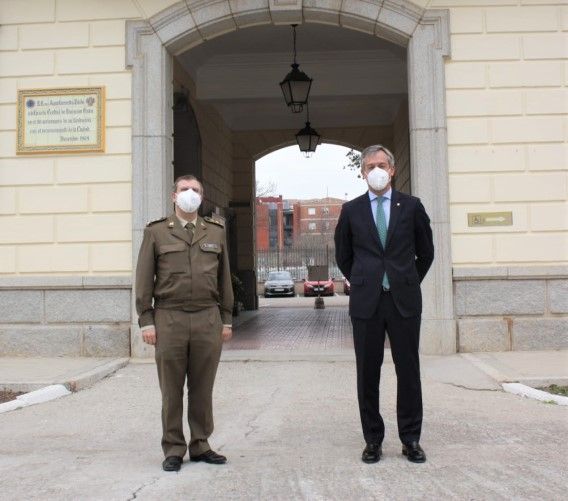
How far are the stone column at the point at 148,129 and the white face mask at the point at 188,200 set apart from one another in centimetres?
455

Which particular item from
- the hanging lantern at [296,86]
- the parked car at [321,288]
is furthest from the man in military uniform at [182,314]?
the parked car at [321,288]

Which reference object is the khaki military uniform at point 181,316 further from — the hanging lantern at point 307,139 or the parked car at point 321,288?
the parked car at point 321,288

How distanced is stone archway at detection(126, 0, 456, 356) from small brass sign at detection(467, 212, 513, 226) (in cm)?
35

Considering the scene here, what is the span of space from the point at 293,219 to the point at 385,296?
274 ft

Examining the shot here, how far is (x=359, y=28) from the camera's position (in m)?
9.09

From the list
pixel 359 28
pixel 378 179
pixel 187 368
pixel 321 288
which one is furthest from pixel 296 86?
pixel 321 288

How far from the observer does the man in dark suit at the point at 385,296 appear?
4.14 meters

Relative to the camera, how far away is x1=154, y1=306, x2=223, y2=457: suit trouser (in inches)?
159

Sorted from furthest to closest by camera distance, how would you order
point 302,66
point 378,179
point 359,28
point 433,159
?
point 302,66 < point 359,28 < point 433,159 < point 378,179

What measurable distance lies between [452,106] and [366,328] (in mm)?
5322

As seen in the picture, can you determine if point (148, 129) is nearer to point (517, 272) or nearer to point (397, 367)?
point (517, 272)

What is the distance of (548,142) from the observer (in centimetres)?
852

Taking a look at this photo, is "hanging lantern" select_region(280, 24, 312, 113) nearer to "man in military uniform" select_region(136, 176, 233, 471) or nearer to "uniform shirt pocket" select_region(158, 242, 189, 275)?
"man in military uniform" select_region(136, 176, 233, 471)

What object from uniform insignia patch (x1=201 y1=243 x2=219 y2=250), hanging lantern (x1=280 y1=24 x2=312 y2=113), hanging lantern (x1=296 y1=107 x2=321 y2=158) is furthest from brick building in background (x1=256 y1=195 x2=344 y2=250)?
uniform insignia patch (x1=201 y1=243 x2=219 y2=250)
